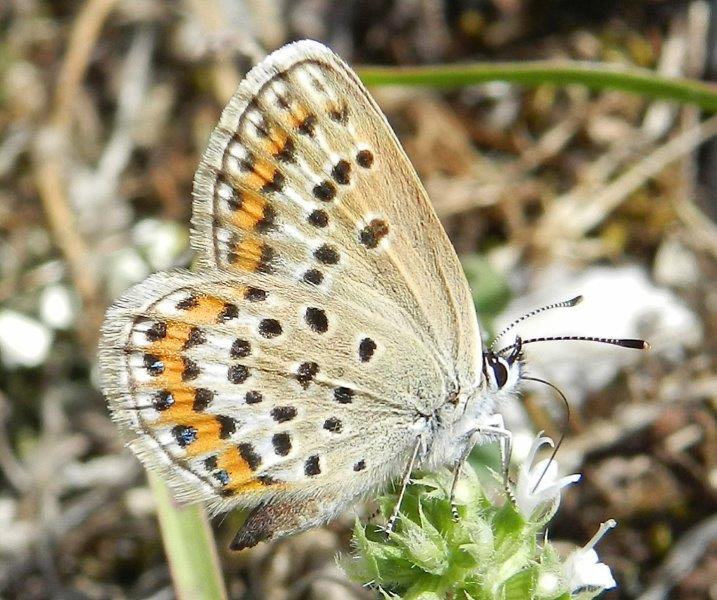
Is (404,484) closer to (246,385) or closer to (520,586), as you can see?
(520,586)

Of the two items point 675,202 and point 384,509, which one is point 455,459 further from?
point 675,202

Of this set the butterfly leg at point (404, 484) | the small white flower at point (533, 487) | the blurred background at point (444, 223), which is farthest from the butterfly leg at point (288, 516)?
the blurred background at point (444, 223)

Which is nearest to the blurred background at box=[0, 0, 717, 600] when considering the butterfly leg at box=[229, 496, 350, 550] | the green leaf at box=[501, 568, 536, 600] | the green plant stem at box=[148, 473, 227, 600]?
the green plant stem at box=[148, 473, 227, 600]

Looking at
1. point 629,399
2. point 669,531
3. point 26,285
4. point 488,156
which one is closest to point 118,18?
point 26,285

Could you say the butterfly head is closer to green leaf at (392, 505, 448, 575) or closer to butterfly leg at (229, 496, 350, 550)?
green leaf at (392, 505, 448, 575)

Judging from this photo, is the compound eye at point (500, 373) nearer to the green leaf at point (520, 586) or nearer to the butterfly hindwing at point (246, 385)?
the butterfly hindwing at point (246, 385)

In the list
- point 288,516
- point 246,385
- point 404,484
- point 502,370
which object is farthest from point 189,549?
point 502,370
